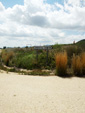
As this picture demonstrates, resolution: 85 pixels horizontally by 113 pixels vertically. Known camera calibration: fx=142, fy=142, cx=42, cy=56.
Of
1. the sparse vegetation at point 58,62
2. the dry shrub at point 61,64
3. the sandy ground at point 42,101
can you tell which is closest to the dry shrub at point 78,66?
the sparse vegetation at point 58,62

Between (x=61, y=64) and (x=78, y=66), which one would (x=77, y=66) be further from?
(x=61, y=64)

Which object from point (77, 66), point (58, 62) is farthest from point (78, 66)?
point (58, 62)

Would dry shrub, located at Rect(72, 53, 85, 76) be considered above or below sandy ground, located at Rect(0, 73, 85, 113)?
above

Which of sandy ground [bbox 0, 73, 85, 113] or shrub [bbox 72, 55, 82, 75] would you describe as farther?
shrub [bbox 72, 55, 82, 75]

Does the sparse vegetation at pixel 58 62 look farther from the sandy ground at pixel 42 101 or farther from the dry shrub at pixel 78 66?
the sandy ground at pixel 42 101

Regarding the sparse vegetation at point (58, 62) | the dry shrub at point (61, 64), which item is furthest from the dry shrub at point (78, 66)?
the dry shrub at point (61, 64)

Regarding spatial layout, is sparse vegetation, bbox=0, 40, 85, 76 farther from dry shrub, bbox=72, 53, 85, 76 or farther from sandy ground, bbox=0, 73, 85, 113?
sandy ground, bbox=0, 73, 85, 113

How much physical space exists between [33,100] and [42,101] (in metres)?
0.26

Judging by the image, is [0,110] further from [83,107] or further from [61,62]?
[61,62]

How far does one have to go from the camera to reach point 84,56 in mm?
7395

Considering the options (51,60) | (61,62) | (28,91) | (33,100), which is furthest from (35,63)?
(33,100)

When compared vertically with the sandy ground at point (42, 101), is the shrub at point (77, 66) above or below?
above

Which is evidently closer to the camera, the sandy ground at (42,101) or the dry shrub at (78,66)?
the sandy ground at (42,101)

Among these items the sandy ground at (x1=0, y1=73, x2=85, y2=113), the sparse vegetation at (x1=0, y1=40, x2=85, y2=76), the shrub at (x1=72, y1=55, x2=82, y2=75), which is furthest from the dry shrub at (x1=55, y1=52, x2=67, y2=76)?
the sandy ground at (x1=0, y1=73, x2=85, y2=113)
